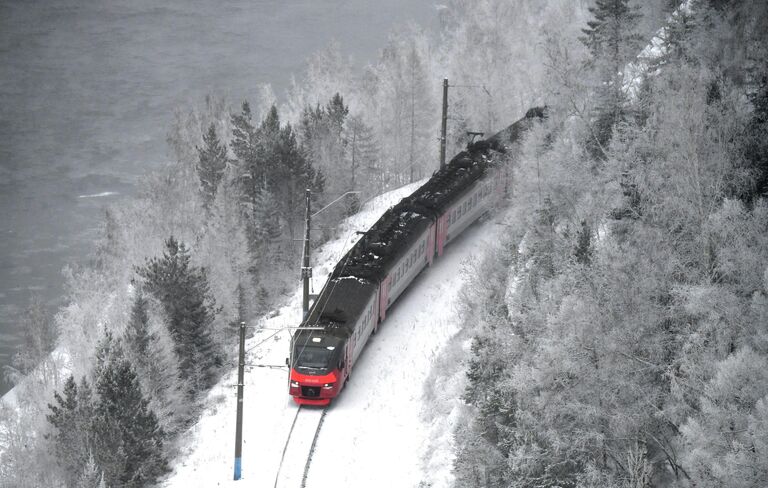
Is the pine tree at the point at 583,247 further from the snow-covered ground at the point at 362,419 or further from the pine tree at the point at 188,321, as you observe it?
the pine tree at the point at 188,321

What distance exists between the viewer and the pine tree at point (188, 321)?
35.1 m

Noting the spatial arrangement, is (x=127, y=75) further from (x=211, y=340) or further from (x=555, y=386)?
(x=555, y=386)

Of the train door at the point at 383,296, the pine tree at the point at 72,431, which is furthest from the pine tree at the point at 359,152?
the pine tree at the point at 72,431

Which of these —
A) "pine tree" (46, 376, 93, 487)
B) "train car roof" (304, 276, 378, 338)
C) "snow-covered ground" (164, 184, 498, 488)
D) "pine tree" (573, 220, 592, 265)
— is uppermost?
"pine tree" (573, 220, 592, 265)

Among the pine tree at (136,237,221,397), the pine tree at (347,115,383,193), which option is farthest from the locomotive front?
the pine tree at (347,115,383,193)

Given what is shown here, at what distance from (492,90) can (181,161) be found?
27.1m

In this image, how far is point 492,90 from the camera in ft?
198

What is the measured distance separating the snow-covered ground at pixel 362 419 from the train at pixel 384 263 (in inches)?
33.0

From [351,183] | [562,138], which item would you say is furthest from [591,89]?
[351,183]

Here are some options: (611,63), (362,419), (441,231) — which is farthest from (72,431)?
(611,63)

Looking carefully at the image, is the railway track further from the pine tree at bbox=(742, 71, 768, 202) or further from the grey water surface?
the grey water surface

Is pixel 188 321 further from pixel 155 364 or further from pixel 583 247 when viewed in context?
pixel 583 247

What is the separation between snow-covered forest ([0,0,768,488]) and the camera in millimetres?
18750

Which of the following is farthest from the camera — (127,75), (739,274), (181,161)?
(127,75)
